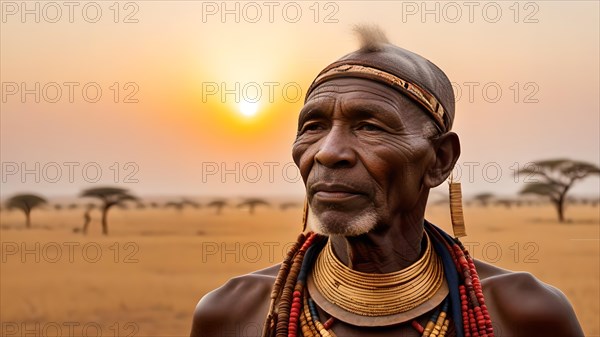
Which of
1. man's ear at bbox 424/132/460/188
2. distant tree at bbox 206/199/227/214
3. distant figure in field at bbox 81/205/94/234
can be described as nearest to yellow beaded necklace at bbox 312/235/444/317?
man's ear at bbox 424/132/460/188

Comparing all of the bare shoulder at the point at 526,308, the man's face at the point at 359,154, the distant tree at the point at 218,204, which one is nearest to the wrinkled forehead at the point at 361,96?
the man's face at the point at 359,154

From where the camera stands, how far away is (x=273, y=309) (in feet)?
15.2

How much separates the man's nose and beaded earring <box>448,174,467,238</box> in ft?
2.42

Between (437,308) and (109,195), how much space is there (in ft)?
96.5

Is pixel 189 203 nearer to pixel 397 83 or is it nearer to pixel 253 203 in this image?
pixel 253 203

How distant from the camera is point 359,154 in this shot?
4230mm

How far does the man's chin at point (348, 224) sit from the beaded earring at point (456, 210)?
63cm

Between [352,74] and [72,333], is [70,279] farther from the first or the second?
[352,74]

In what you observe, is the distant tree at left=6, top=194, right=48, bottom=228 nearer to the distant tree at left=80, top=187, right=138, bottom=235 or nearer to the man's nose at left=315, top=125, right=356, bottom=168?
the distant tree at left=80, top=187, right=138, bottom=235

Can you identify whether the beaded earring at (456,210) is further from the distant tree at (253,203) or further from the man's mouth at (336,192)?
the distant tree at (253,203)

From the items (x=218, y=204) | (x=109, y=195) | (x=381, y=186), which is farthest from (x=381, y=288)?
(x=218, y=204)

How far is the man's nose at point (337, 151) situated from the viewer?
4180 millimetres

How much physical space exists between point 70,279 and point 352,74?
85.8ft

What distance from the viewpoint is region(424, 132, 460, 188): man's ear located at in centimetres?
456
